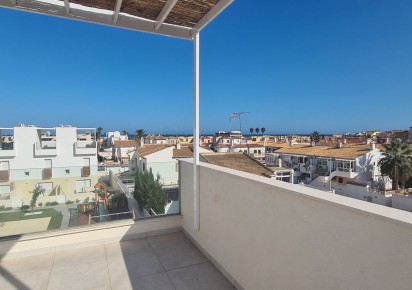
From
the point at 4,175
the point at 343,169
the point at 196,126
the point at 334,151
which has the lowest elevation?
the point at 343,169

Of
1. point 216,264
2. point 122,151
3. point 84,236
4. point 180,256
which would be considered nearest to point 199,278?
point 216,264

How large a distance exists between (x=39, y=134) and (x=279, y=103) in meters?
47.8

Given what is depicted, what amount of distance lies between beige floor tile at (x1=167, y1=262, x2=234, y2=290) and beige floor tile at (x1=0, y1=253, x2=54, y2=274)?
1.24m

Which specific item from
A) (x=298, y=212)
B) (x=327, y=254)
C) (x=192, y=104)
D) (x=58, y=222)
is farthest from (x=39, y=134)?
(x=327, y=254)

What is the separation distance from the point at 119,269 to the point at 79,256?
1.83 ft

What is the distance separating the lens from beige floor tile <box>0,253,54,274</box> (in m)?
2.20

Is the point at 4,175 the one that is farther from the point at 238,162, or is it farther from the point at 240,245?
the point at 238,162

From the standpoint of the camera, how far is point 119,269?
7.28ft

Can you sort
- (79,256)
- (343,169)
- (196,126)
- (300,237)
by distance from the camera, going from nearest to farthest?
1. (300,237)
2. (79,256)
3. (196,126)
4. (343,169)

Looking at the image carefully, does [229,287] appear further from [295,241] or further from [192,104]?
[192,104]

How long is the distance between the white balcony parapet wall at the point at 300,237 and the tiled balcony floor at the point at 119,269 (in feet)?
0.85

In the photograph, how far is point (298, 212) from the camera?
1.30 m

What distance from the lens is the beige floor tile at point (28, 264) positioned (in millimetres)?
2203

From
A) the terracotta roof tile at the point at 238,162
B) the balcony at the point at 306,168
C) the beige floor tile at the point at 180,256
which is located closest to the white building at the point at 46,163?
the beige floor tile at the point at 180,256
